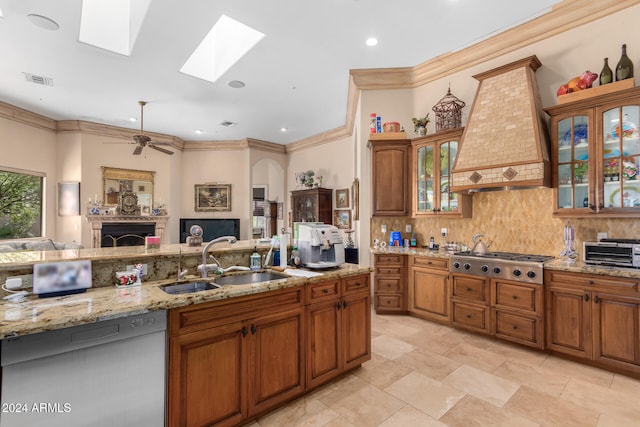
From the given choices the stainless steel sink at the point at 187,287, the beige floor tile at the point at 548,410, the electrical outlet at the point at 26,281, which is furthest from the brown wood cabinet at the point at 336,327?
the electrical outlet at the point at 26,281

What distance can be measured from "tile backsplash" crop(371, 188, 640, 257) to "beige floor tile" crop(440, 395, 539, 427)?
2.14 m

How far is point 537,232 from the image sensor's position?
369cm

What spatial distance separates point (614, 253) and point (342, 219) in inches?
200

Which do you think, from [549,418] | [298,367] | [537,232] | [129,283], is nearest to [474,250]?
[537,232]

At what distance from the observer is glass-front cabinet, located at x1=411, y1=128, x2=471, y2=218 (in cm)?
412

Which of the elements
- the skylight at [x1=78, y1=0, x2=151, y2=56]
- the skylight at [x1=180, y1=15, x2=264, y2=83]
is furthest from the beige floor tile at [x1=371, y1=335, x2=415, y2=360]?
the skylight at [x1=78, y1=0, x2=151, y2=56]

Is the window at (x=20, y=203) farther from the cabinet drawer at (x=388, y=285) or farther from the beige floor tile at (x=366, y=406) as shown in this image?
the beige floor tile at (x=366, y=406)

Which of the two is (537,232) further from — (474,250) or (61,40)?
(61,40)

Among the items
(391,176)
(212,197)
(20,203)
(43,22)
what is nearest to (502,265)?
(391,176)

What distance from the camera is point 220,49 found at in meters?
4.52

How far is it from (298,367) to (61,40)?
472 centimetres

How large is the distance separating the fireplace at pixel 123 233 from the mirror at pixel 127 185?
1.55 feet

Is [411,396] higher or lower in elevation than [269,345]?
lower

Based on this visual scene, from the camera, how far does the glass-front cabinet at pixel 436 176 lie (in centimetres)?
412
